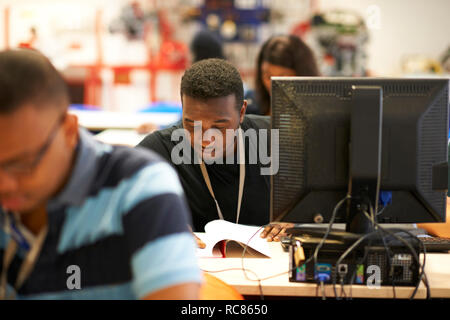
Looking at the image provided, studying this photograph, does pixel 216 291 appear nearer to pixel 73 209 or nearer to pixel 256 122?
pixel 73 209

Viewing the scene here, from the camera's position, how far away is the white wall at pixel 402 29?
19.3 feet

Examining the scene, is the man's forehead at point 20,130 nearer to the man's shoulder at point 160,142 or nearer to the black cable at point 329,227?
the black cable at point 329,227

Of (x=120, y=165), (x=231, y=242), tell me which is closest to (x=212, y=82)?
(x=231, y=242)

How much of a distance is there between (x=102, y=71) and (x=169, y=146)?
451cm

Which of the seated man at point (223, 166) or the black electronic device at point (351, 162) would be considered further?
the seated man at point (223, 166)

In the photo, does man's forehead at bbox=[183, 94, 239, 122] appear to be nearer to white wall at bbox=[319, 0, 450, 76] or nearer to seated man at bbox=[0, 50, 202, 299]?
seated man at bbox=[0, 50, 202, 299]

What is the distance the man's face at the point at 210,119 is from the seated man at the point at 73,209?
2.35ft

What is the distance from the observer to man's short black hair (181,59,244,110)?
66.7 inches

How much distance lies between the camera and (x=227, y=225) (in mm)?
1700

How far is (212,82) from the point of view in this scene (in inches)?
67.1

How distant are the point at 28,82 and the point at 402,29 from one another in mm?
5696

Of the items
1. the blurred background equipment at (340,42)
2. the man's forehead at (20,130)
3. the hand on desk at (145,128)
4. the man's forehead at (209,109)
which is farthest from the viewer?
the blurred background equipment at (340,42)

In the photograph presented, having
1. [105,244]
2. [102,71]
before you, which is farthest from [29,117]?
[102,71]

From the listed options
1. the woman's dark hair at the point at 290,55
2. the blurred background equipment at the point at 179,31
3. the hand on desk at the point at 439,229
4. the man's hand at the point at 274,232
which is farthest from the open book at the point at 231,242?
the blurred background equipment at the point at 179,31
